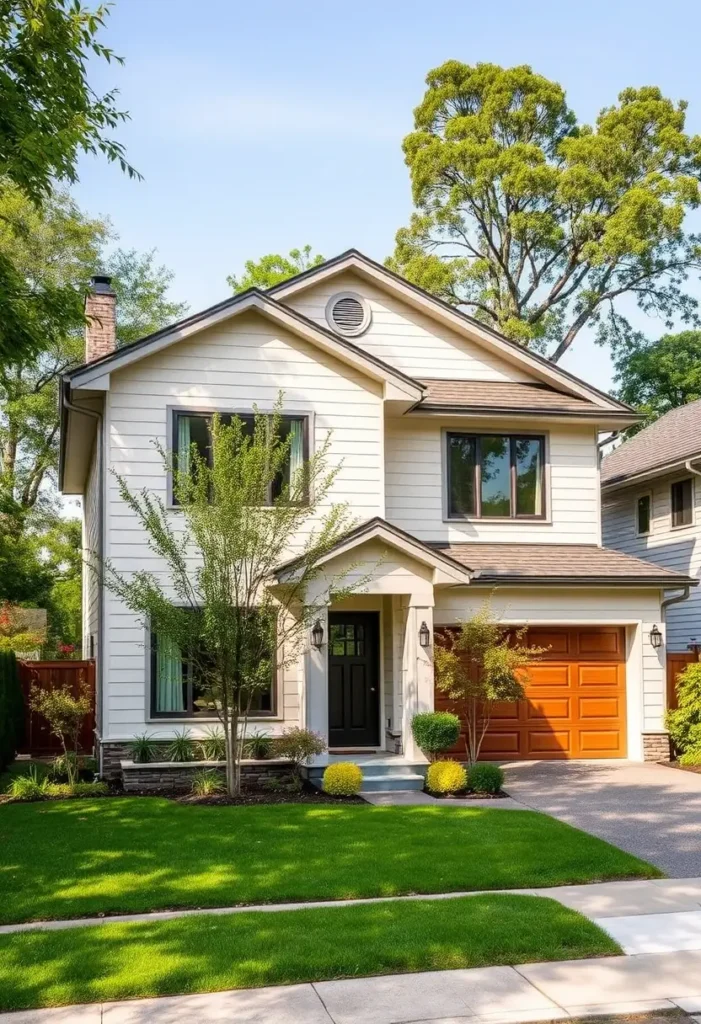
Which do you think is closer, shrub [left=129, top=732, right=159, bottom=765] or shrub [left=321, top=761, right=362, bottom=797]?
shrub [left=321, top=761, right=362, bottom=797]

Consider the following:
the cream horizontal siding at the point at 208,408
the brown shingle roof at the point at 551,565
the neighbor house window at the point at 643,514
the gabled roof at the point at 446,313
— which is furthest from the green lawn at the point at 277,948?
the neighbor house window at the point at 643,514

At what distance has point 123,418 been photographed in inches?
614

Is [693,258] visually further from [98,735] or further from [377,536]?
[98,735]

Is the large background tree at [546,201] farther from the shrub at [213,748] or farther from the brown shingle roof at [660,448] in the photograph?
the shrub at [213,748]

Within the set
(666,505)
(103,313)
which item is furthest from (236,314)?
(666,505)

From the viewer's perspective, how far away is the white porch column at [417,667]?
15117 mm

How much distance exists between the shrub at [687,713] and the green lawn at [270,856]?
5.64m

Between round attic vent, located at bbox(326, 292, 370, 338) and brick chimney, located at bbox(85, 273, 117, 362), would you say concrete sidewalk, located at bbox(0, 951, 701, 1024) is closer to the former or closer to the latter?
brick chimney, located at bbox(85, 273, 117, 362)

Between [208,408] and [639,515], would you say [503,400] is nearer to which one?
[208,408]

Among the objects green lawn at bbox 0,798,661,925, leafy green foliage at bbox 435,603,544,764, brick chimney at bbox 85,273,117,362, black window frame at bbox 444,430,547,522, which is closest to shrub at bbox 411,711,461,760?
leafy green foliage at bbox 435,603,544,764

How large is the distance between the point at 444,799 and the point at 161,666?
15.0ft

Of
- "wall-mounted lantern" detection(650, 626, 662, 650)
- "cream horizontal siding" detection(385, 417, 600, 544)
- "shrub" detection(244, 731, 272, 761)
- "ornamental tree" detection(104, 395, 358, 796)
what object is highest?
"cream horizontal siding" detection(385, 417, 600, 544)

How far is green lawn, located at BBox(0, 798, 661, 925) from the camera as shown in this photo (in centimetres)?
894

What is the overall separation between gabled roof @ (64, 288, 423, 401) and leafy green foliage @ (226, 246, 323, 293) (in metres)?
23.4
